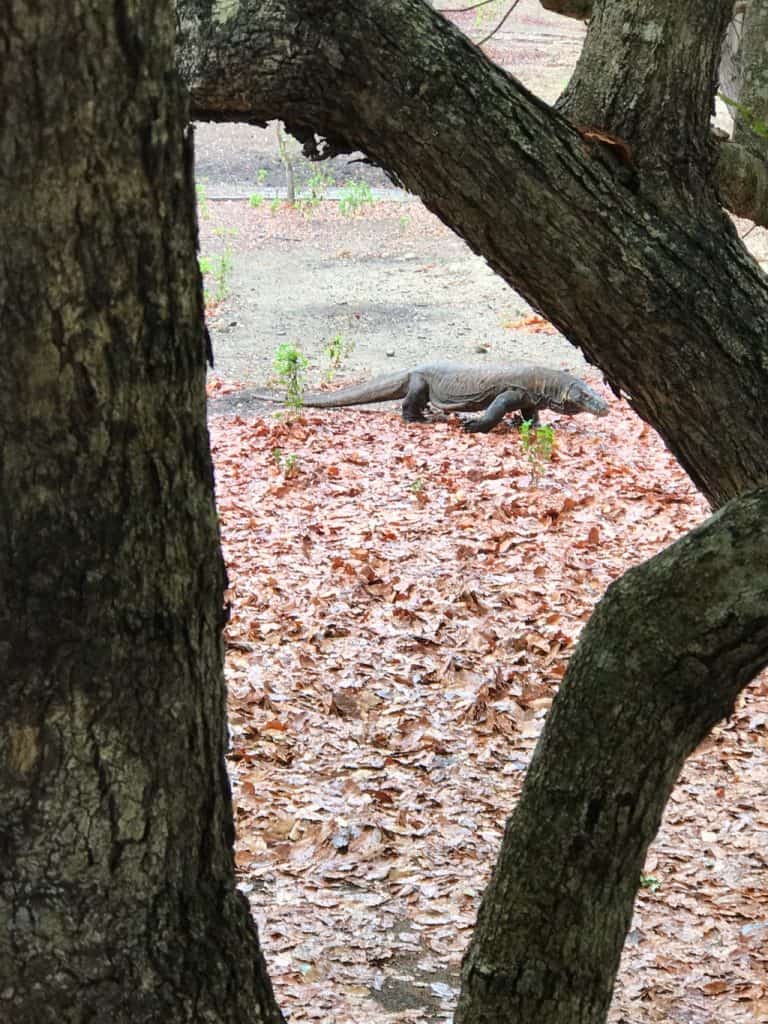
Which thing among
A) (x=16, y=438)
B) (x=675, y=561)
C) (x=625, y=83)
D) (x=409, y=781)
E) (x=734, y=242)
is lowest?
(x=409, y=781)

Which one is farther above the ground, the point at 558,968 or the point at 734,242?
the point at 734,242

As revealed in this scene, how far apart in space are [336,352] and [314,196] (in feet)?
26.3

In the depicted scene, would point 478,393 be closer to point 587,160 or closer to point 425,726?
point 425,726

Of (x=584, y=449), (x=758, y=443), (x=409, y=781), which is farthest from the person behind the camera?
(x=584, y=449)

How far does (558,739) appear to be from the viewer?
2.03m

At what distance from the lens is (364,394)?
38.1 feet

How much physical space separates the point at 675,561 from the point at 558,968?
70 centimetres

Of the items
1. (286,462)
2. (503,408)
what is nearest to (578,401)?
(503,408)

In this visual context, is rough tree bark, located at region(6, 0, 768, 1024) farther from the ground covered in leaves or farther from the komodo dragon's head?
the komodo dragon's head

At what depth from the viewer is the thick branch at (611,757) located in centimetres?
193

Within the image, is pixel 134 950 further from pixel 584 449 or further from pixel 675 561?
pixel 584 449

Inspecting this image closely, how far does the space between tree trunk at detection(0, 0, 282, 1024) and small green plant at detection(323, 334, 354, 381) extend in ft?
35.0

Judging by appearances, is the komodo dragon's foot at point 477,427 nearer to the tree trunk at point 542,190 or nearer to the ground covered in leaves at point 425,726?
the ground covered in leaves at point 425,726

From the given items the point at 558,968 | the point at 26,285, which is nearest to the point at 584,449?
the point at 558,968
